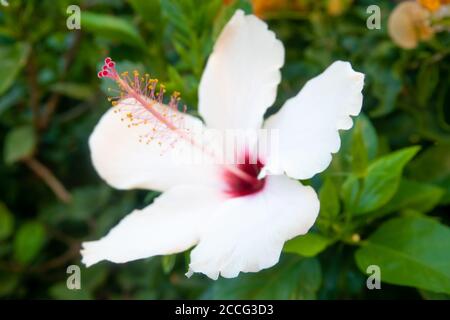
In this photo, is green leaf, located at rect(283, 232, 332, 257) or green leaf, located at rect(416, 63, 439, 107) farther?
green leaf, located at rect(416, 63, 439, 107)

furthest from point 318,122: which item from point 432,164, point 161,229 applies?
point 432,164

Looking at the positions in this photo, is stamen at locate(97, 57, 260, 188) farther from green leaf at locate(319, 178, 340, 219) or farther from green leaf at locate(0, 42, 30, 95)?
green leaf at locate(0, 42, 30, 95)

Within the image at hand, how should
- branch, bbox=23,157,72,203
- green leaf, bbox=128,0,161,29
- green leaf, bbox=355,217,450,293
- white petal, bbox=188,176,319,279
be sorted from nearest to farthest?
white petal, bbox=188,176,319,279, green leaf, bbox=355,217,450,293, green leaf, bbox=128,0,161,29, branch, bbox=23,157,72,203

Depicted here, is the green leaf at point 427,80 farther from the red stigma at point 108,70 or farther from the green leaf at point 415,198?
the red stigma at point 108,70

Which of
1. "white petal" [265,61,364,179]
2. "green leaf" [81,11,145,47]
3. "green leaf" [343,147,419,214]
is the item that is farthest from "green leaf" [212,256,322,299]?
"green leaf" [81,11,145,47]

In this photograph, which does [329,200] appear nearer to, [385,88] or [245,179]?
[245,179]

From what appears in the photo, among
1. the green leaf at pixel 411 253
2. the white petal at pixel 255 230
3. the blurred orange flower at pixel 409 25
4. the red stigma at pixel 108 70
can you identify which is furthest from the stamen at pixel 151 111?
the blurred orange flower at pixel 409 25
